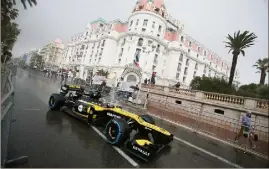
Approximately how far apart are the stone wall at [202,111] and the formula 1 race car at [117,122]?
563 centimetres

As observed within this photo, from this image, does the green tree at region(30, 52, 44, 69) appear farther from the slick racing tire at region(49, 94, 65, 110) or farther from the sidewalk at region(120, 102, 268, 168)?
the sidewalk at region(120, 102, 268, 168)

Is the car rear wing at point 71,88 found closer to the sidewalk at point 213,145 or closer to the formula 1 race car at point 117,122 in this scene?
the formula 1 race car at point 117,122

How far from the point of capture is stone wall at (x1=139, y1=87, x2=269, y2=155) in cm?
1185

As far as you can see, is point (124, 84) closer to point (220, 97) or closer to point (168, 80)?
point (220, 97)

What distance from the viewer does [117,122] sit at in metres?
5.54

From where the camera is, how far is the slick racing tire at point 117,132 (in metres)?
5.32

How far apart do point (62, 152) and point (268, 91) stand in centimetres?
549

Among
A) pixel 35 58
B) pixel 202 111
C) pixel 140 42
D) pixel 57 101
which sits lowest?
pixel 57 101

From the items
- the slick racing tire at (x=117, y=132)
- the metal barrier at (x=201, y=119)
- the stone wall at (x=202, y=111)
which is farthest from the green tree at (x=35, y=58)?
the stone wall at (x=202, y=111)

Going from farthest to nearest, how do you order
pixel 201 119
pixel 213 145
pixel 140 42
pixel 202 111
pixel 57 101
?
pixel 140 42 < pixel 202 111 < pixel 201 119 < pixel 213 145 < pixel 57 101

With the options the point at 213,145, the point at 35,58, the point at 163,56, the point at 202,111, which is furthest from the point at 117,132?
the point at 163,56

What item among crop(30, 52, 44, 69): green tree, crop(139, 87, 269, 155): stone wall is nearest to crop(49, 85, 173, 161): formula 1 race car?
crop(30, 52, 44, 69): green tree

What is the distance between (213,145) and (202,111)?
21.3ft

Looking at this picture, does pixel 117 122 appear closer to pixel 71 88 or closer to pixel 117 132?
pixel 117 132
